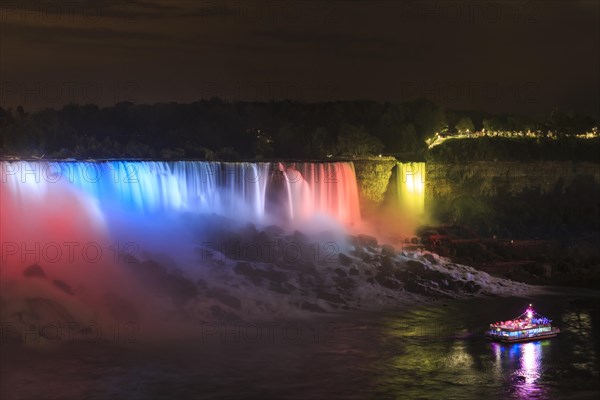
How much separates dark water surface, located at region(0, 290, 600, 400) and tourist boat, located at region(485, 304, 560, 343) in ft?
0.97

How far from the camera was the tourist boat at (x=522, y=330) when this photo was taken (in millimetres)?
31656

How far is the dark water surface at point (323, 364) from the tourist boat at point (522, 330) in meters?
0.29

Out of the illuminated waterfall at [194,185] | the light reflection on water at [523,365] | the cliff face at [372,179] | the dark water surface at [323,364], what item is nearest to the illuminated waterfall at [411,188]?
the cliff face at [372,179]

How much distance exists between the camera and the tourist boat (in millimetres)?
31656

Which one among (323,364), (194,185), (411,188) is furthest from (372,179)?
(323,364)

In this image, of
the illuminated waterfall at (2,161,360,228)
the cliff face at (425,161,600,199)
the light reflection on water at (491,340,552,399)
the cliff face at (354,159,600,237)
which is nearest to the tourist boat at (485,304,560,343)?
the light reflection on water at (491,340,552,399)

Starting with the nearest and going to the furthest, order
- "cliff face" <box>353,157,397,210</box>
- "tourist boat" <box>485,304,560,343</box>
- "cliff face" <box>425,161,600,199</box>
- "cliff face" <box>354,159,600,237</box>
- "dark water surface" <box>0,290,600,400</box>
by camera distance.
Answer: "dark water surface" <box>0,290,600,400</box>
"tourist boat" <box>485,304,560,343</box>
"cliff face" <box>353,157,397,210</box>
"cliff face" <box>354,159,600,237</box>
"cliff face" <box>425,161,600,199</box>

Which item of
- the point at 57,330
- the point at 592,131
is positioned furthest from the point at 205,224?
the point at 592,131

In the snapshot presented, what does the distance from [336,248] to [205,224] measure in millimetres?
5249

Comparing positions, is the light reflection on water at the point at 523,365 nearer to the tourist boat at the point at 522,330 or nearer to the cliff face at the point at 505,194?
the tourist boat at the point at 522,330

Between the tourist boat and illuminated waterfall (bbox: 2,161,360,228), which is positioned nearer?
the tourist boat

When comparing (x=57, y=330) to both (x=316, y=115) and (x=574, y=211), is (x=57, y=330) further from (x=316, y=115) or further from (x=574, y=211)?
(x=316, y=115)

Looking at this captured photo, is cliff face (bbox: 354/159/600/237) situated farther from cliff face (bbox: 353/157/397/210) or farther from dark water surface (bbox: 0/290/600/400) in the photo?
dark water surface (bbox: 0/290/600/400)

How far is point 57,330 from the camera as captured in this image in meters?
30.2
